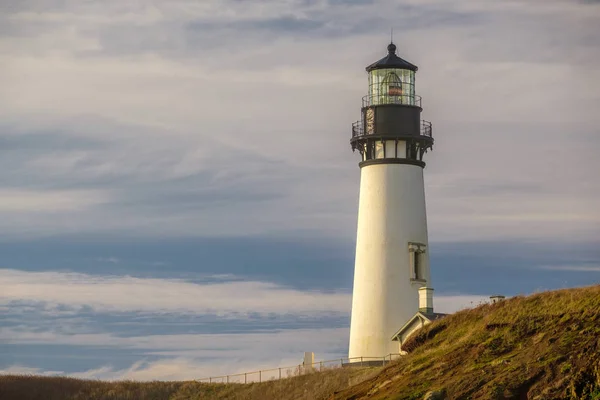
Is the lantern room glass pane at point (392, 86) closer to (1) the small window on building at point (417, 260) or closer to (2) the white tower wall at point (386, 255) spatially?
(2) the white tower wall at point (386, 255)

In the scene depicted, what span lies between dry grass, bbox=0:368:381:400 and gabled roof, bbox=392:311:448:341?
3328 millimetres

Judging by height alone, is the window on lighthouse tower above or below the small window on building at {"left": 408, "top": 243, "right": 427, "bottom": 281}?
above

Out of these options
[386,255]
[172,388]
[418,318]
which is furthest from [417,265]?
[172,388]

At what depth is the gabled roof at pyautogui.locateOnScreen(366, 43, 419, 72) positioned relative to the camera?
65.6 metres

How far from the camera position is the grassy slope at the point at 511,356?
130ft

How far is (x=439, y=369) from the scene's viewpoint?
44125 mm

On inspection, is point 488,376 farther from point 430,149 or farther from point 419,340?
point 430,149

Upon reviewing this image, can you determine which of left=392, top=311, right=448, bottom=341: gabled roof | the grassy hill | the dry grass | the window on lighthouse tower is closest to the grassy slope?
the grassy hill

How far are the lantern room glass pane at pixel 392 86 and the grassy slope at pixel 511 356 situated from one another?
59.9ft

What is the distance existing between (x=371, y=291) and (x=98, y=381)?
63.1 feet

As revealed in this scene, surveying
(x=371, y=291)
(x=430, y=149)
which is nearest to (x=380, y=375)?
(x=371, y=291)

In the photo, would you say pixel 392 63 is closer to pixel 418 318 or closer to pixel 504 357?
pixel 418 318

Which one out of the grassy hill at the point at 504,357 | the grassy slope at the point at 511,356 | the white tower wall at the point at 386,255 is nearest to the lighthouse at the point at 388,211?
the white tower wall at the point at 386,255

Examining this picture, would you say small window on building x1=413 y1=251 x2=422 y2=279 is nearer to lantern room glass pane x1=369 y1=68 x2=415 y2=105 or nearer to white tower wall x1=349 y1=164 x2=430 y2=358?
white tower wall x1=349 y1=164 x2=430 y2=358
